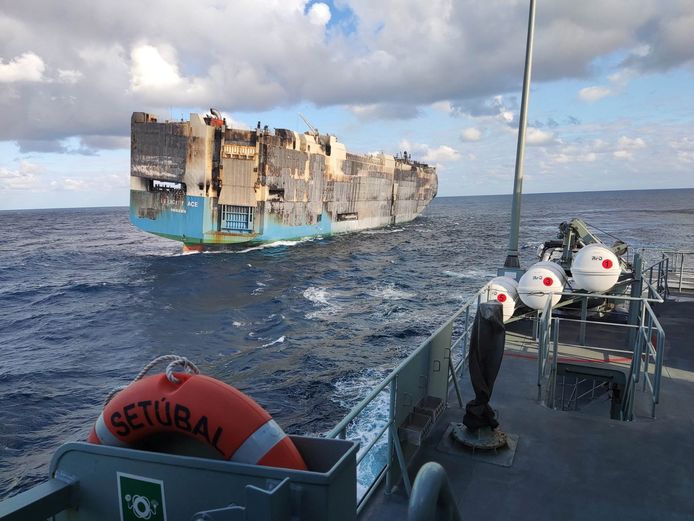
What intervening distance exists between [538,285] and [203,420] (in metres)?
10.7

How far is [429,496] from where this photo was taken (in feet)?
6.63

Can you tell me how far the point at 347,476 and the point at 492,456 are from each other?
147 inches

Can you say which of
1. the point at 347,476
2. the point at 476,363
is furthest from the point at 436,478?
the point at 476,363

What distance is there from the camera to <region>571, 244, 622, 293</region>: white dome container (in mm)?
11602

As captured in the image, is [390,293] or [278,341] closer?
[278,341]

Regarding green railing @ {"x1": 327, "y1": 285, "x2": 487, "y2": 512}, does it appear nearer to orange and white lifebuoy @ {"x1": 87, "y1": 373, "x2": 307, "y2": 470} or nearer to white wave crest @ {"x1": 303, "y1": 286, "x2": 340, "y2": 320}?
orange and white lifebuoy @ {"x1": 87, "y1": 373, "x2": 307, "y2": 470}

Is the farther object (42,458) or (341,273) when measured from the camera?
(341,273)

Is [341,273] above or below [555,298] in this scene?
below

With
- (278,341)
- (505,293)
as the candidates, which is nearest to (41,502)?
(505,293)

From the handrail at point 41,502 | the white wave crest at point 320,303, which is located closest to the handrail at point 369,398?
the handrail at point 41,502

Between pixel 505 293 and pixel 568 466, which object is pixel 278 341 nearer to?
pixel 505 293

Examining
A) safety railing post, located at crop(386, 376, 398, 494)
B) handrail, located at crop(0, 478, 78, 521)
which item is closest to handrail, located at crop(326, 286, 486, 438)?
safety railing post, located at crop(386, 376, 398, 494)

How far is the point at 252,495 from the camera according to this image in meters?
2.40

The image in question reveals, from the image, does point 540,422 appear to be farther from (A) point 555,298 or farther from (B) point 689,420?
(A) point 555,298
